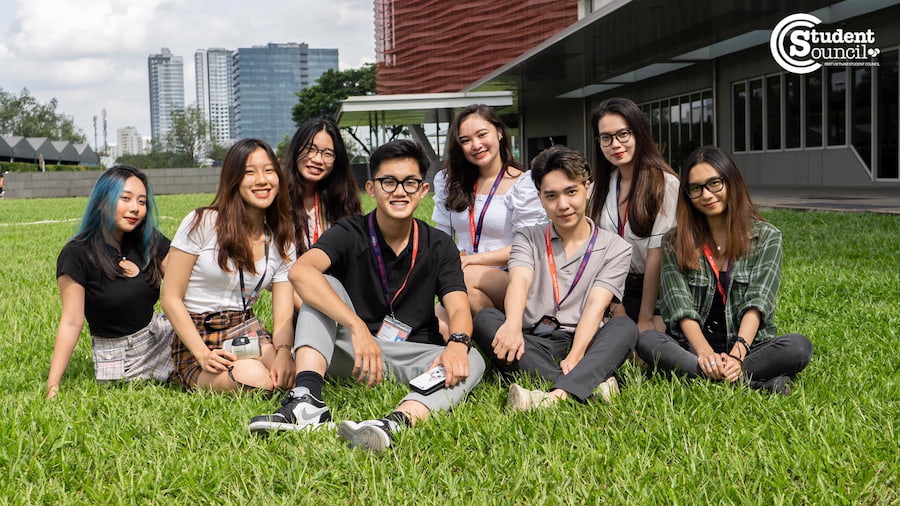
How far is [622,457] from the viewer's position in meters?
2.71

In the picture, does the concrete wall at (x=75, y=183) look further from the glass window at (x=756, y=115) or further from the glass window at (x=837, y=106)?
the glass window at (x=837, y=106)

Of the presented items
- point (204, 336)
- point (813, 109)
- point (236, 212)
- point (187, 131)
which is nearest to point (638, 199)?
point (236, 212)

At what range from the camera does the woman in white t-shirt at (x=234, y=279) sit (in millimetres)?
3596

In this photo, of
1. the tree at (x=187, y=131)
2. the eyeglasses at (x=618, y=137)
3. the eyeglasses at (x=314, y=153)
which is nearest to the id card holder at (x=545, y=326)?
the eyeglasses at (x=618, y=137)

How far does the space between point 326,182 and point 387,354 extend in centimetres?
152

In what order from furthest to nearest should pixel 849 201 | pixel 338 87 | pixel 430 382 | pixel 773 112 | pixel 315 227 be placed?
pixel 338 87 < pixel 773 112 < pixel 849 201 < pixel 315 227 < pixel 430 382

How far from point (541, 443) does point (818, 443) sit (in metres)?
0.98

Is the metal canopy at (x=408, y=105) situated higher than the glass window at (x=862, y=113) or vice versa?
the metal canopy at (x=408, y=105)

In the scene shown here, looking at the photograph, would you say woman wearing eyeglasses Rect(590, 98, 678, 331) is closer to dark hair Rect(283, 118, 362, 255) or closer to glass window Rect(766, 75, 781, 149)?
dark hair Rect(283, 118, 362, 255)

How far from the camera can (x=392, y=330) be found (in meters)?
3.73

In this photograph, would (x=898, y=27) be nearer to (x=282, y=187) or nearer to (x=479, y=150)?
(x=479, y=150)

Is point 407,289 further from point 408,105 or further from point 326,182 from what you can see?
point 408,105

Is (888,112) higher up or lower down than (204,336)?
higher up

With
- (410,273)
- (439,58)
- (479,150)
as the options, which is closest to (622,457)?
(410,273)
